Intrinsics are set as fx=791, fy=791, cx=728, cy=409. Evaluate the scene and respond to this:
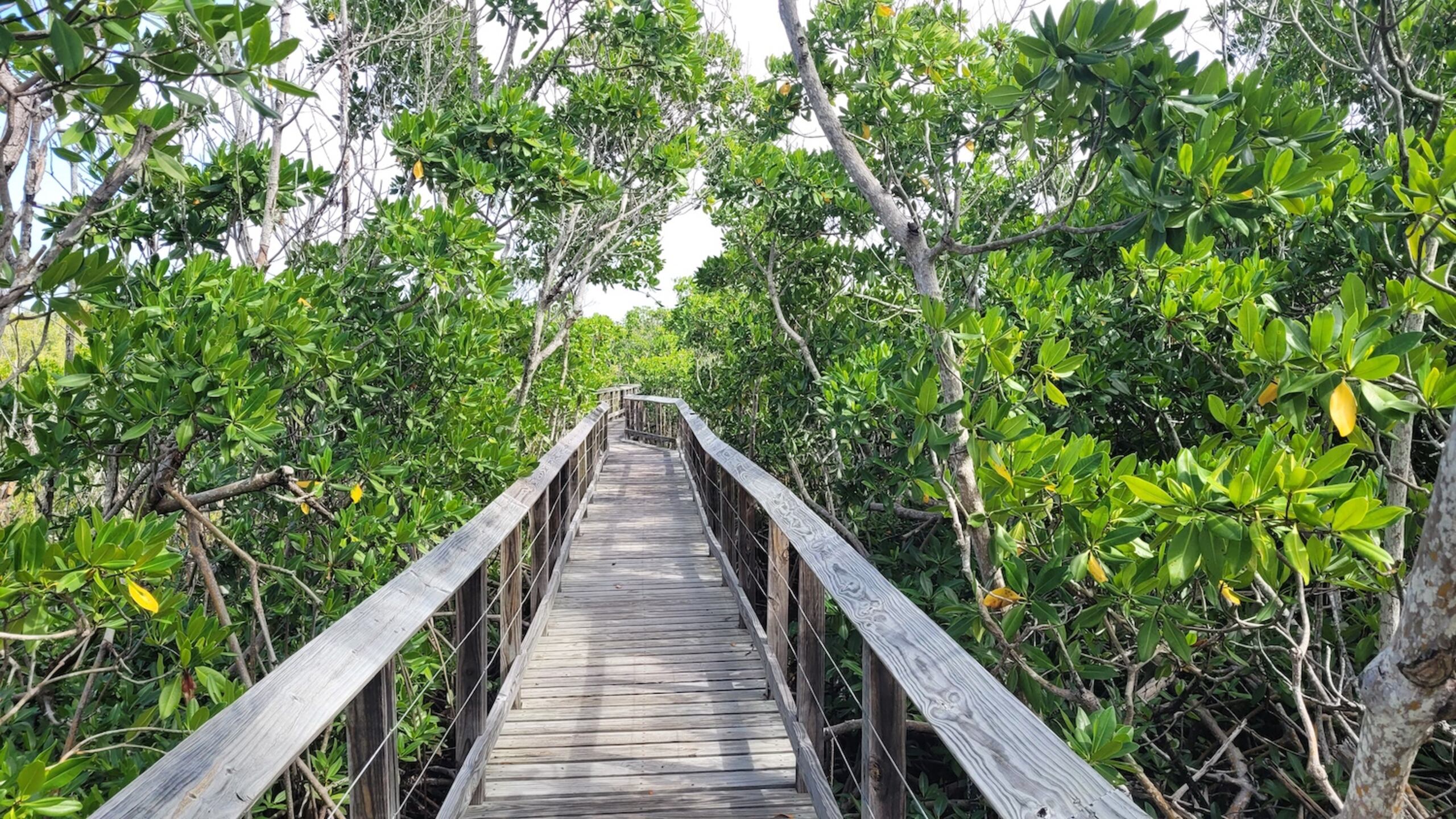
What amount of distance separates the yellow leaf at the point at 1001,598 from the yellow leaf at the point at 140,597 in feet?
6.75

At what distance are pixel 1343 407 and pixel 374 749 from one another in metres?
2.03

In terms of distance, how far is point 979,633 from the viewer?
2.47 meters

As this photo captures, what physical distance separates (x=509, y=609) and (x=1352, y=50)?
5.24 metres

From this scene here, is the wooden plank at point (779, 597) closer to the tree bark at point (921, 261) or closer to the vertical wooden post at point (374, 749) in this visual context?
the tree bark at point (921, 261)

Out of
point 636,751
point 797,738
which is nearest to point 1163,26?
point 797,738

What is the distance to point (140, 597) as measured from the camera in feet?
6.02

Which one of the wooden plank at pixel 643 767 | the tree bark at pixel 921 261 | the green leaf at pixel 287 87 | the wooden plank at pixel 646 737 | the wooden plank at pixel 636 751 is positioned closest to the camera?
the green leaf at pixel 287 87

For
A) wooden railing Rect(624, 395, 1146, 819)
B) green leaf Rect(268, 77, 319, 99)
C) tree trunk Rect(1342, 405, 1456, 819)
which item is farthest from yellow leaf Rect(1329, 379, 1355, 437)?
green leaf Rect(268, 77, 319, 99)

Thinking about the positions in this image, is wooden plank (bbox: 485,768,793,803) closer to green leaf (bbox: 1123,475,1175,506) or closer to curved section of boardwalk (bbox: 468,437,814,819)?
curved section of boardwalk (bbox: 468,437,814,819)

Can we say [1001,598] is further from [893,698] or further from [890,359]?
[890,359]

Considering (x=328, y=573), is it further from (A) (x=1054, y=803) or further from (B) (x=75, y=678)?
(A) (x=1054, y=803)

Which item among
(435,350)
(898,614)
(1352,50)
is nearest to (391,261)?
(435,350)

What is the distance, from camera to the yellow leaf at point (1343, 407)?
4.78ft

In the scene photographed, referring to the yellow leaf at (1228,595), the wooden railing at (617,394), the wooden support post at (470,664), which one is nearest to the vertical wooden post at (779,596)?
the wooden support post at (470,664)
